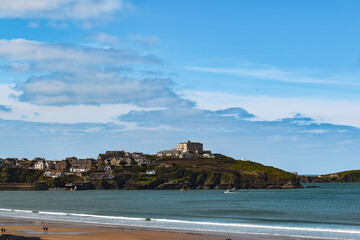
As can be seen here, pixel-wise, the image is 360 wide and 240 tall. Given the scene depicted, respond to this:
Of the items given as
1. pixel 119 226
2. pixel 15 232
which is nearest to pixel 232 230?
pixel 119 226

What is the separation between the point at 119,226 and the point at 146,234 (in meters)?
9.32

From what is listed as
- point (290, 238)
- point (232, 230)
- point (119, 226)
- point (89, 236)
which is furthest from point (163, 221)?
point (290, 238)

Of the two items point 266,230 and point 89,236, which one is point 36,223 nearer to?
point 89,236

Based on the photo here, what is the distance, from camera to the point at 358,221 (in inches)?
2699

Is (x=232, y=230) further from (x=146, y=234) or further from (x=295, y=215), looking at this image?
(x=295, y=215)

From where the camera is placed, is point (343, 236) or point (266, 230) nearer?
point (343, 236)

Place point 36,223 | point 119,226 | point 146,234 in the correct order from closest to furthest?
point 146,234 < point 119,226 < point 36,223

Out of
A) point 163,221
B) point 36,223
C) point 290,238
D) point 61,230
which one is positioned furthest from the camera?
point 163,221

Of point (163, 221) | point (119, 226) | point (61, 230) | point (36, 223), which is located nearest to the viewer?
point (61, 230)

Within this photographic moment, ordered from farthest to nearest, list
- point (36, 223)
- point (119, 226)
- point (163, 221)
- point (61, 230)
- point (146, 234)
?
point (163, 221) < point (36, 223) < point (119, 226) < point (61, 230) < point (146, 234)

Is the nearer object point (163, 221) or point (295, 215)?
point (163, 221)

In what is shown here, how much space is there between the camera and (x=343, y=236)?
162ft

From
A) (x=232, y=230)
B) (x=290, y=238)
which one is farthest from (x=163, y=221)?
(x=290, y=238)

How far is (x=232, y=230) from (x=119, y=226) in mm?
14169
